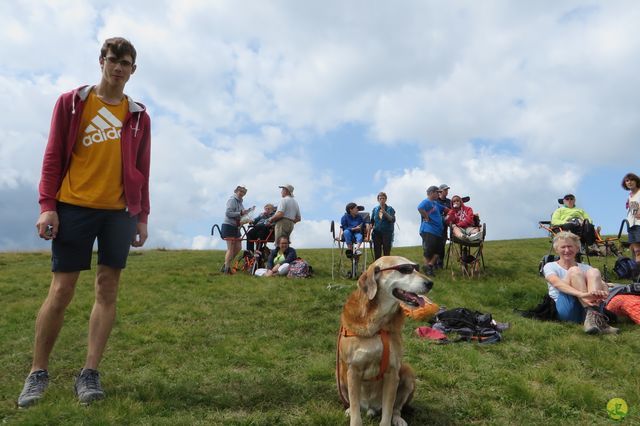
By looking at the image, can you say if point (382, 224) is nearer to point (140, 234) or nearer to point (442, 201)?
point (442, 201)

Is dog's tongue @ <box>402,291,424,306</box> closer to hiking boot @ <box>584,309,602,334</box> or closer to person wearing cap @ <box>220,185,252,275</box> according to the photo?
hiking boot @ <box>584,309,602,334</box>

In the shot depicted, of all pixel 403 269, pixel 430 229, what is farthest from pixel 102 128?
pixel 430 229

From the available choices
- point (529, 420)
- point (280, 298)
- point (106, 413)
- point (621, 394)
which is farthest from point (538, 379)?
point (280, 298)

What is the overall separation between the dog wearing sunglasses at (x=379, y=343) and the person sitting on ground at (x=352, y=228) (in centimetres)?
803

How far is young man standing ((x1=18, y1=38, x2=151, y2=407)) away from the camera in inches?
137

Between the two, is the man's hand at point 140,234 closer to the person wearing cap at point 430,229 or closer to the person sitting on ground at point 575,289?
the person sitting on ground at point 575,289

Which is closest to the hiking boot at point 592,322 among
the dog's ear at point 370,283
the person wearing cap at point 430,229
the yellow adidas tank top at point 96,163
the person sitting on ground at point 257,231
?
the dog's ear at point 370,283

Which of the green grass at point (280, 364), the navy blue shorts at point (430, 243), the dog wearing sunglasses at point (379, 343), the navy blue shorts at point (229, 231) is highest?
the navy blue shorts at point (229, 231)

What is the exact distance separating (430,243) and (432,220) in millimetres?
606

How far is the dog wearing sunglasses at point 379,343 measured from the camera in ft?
10.5

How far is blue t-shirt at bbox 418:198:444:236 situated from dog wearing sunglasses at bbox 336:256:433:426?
820 cm

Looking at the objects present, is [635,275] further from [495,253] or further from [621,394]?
[621,394]

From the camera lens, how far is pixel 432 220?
37.3ft

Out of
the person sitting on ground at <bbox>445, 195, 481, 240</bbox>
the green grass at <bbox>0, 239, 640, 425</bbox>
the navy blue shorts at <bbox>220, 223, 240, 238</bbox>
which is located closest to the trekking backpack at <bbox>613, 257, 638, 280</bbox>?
the green grass at <bbox>0, 239, 640, 425</bbox>
